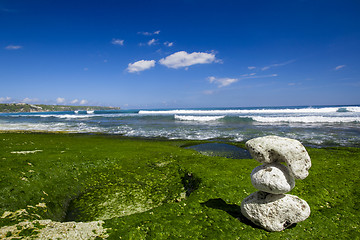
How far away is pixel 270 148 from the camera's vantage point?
7703 millimetres

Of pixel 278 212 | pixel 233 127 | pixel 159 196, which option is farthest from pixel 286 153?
pixel 233 127

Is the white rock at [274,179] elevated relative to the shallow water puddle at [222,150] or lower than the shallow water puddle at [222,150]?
elevated

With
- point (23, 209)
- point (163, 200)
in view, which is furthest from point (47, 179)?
point (163, 200)

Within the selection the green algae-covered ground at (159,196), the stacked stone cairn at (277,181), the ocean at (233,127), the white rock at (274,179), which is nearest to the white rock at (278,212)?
the stacked stone cairn at (277,181)

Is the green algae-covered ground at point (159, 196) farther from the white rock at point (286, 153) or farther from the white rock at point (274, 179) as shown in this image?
the white rock at point (286, 153)

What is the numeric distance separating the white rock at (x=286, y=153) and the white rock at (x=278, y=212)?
4.32 ft

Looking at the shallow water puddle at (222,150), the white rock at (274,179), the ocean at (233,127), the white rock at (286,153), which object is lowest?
the shallow water puddle at (222,150)

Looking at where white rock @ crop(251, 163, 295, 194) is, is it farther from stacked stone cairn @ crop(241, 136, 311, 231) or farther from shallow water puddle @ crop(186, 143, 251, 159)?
shallow water puddle @ crop(186, 143, 251, 159)

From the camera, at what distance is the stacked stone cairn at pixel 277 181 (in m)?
7.37

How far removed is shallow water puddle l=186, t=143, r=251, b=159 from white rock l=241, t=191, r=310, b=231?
1410 centimetres

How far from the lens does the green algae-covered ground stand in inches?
312

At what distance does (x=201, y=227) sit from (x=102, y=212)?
6.20 m

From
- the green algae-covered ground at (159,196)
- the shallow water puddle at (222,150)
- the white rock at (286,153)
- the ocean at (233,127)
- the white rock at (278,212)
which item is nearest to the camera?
the white rock at (286,153)

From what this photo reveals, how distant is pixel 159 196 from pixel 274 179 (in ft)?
25.7
